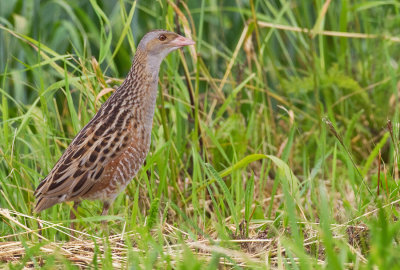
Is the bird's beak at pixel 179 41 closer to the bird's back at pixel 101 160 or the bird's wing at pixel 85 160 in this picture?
the bird's back at pixel 101 160

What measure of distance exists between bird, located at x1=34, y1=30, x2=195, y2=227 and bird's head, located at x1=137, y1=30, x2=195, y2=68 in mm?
25

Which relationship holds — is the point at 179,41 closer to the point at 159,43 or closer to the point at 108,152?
the point at 159,43

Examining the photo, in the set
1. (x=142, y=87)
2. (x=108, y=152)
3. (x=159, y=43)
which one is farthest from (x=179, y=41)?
(x=108, y=152)

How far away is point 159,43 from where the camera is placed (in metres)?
3.85

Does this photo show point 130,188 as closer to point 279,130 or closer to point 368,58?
point 279,130

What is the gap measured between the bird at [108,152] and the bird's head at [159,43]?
0.02 meters

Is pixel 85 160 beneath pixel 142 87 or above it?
beneath

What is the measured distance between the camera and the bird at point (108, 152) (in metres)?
3.52

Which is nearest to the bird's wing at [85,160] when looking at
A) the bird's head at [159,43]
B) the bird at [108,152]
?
the bird at [108,152]

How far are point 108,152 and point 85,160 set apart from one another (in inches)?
4.5

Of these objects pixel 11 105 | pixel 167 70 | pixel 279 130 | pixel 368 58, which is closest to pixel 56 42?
pixel 11 105

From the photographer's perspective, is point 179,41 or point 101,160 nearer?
point 101,160

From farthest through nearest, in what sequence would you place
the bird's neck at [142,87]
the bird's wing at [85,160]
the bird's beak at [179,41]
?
the bird's beak at [179,41], the bird's neck at [142,87], the bird's wing at [85,160]

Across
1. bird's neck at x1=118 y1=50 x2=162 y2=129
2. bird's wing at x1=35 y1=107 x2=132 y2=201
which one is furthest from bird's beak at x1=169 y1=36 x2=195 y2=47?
bird's wing at x1=35 y1=107 x2=132 y2=201
